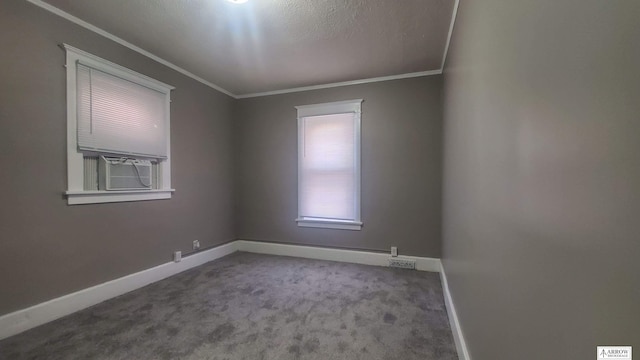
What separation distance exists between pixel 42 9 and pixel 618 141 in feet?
11.2

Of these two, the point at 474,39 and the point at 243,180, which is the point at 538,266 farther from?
the point at 243,180

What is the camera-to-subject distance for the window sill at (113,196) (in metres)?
2.22

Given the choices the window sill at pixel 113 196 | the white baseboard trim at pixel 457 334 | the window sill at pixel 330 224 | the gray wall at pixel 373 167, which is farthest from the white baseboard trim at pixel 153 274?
the white baseboard trim at pixel 457 334

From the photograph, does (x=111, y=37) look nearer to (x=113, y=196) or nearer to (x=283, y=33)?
(x=113, y=196)

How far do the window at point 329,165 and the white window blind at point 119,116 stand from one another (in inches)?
72.9

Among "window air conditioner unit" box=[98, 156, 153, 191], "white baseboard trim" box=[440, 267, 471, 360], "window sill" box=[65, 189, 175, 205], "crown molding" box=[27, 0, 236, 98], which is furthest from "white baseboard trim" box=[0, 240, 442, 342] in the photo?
"crown molding" box=[27, 0, 236, 98]

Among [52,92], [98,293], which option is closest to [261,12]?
[52,92]

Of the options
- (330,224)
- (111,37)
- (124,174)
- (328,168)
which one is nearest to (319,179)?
(328,168)

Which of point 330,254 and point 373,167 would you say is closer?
point 373,167

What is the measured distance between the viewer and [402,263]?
11.0 feet

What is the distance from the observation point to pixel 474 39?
1.40 metres

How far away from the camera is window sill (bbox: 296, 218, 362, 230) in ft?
11.8

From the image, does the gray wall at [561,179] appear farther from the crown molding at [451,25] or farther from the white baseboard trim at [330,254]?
the white baseboard trim at [330,254]

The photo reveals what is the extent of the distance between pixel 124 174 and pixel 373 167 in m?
2.92
